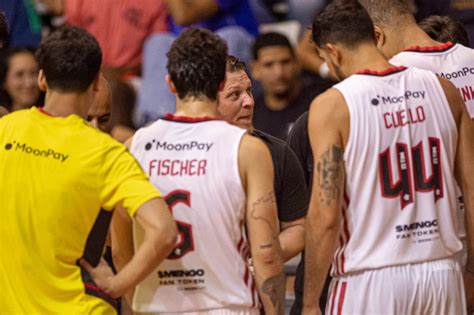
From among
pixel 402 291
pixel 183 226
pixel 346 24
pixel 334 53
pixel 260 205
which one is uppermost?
pixel 346 24

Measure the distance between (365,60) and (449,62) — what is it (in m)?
0.89

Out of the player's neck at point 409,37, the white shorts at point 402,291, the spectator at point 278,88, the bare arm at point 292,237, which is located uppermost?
the player's neck at point 409,37

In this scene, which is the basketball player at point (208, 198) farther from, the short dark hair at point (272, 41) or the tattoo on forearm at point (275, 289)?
the short dark hair at point (272, 41)

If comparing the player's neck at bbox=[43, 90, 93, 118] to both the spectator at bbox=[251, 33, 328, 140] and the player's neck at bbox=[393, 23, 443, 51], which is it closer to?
the player's neck at bbox=[393, 23, 443, 51]

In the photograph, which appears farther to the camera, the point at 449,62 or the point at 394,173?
the point at 449,62

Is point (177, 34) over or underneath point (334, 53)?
underneath

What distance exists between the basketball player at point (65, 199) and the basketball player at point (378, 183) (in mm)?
935

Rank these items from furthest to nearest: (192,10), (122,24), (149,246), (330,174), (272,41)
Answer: (122,24) → (192,10) → (272,41) → (330,174) → (149,246)

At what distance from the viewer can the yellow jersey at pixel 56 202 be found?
4895 mm

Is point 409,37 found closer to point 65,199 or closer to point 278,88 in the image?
point 65,199

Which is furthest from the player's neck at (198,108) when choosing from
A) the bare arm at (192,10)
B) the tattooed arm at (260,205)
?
the bare arm at (192,10)

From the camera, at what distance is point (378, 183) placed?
17.6 feet

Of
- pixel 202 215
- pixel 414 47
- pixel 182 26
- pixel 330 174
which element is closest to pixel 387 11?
pixel 414 47

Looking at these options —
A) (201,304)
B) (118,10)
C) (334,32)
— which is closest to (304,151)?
(334,32)
